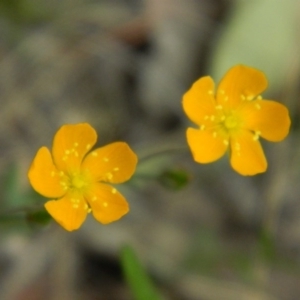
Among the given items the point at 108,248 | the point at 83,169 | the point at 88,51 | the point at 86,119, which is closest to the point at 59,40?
the point at 88,51

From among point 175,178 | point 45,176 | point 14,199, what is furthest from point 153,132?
point 45,176

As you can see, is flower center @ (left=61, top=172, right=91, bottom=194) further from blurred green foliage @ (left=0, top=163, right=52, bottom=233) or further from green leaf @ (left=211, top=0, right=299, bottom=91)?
green leaf @ (left=211, top=0, right=299, bottom=91)

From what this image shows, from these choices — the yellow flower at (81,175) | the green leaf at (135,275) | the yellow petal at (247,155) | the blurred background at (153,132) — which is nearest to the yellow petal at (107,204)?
the yellow flower at (81,175)

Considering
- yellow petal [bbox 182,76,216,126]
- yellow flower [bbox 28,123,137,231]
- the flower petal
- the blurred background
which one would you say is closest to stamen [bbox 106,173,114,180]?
yellow flower [bbox 28,123,137,231]

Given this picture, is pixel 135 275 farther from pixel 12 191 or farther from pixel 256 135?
pixel 12 191

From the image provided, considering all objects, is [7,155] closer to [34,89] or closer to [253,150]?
[34,89]

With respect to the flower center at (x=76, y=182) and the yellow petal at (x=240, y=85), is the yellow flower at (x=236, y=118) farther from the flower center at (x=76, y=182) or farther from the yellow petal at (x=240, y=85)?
the flower center at (x=76, y=182)
